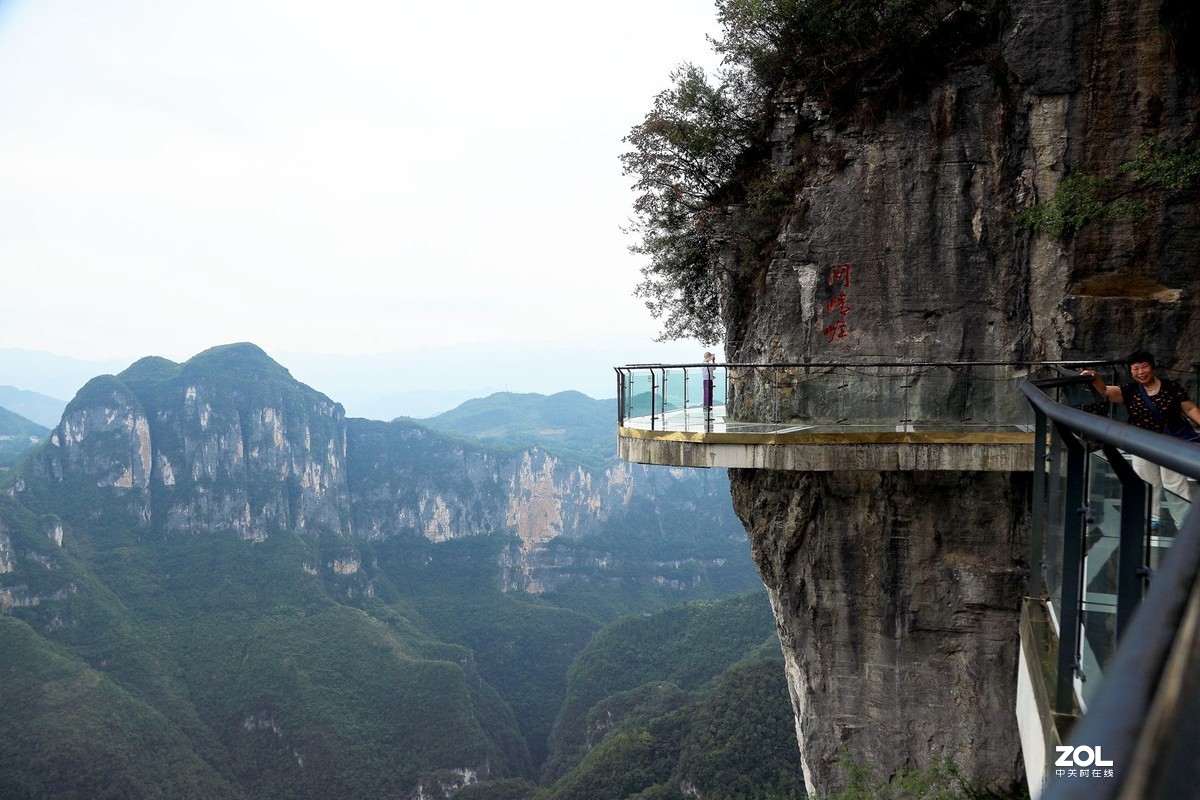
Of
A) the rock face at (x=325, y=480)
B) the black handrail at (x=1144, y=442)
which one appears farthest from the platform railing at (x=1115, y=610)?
the rock face at (x=325, y=480)

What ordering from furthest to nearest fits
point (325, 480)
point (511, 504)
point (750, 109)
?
point (511, 504)
point (325, 480)
point (750, 109)

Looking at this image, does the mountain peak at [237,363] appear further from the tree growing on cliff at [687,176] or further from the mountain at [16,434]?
the tree growing on cliff at [687,176]

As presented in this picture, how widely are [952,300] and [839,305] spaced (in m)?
1.44

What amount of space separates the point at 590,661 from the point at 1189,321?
282ft

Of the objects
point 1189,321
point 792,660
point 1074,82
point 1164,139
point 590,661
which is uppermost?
point 1074,82

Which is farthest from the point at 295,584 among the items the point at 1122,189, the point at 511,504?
the point at 1122,189

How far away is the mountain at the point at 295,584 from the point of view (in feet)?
230

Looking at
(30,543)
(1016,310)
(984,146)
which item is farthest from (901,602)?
(30,543)

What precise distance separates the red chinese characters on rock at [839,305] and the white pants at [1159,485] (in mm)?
8801

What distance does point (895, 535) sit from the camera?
10891mm

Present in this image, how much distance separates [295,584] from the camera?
10550cm

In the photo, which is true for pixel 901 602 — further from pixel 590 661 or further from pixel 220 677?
pixel 220 677

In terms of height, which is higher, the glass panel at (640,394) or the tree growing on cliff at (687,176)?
the tree growing on cliff at (687,176)

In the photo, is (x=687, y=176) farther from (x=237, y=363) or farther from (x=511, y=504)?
(x=511, y=504)
